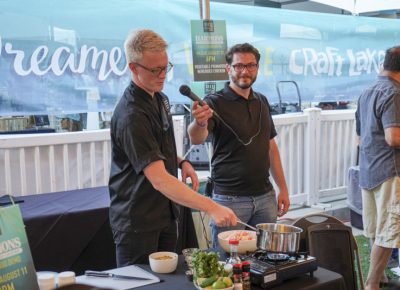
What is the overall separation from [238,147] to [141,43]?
88cm

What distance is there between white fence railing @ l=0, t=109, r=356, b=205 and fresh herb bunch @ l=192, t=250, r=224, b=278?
2.02 meters

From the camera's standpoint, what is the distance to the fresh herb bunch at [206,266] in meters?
1.52

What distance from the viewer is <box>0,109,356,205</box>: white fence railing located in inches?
125

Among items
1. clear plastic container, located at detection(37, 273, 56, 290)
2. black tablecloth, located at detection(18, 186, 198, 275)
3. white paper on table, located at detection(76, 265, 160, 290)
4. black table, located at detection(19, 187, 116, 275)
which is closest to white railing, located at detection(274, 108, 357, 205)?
black tablecloth, located at detection(18, 186, 198, 275)

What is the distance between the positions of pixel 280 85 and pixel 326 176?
1.11 meters

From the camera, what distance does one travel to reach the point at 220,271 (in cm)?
154

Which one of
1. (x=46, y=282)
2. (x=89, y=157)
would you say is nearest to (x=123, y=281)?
(x=46, y=282)

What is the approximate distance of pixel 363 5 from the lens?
5.20 metres

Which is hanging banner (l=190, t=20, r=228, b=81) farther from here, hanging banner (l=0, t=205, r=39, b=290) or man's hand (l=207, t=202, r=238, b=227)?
hanging banner (l=0, t=205, r=39, b=290)

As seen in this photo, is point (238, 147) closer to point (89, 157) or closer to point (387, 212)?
point (387, 212)

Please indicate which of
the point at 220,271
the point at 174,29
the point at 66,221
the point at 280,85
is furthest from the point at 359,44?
the point at 220,271

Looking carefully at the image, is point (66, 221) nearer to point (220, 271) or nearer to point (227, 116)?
point (227, 116)

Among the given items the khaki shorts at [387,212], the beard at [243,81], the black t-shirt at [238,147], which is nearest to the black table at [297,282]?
the black t-shirt at [238,147]

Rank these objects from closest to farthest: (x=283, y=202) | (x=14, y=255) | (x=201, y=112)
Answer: (x=14, y=255), (x=201, y=112), (x=283, y=202)
